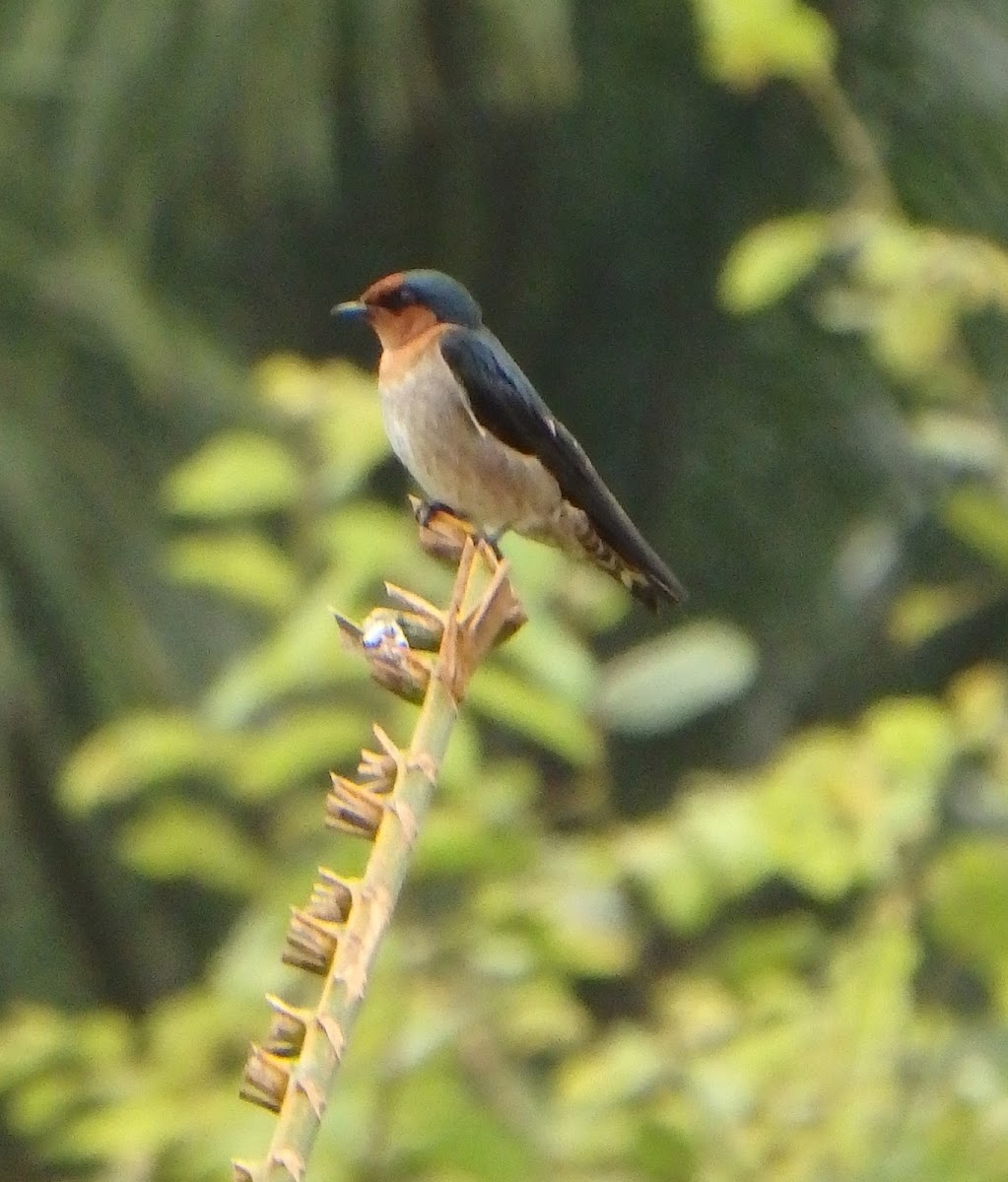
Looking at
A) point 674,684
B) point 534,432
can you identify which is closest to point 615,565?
A: point 534,432

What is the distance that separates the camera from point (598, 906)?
1.50 metres

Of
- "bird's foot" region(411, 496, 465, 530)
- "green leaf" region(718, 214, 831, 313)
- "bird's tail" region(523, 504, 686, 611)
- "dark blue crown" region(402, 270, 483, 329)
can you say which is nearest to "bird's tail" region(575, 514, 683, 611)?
"bird's tail" region(523, 504, 686, 611)

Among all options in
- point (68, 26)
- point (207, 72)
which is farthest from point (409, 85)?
point (68, 26)

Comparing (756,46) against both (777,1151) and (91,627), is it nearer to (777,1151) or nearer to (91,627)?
(777,1151)

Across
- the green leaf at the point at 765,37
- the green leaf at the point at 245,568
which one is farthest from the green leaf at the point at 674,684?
the green leaf at the point at 765,37

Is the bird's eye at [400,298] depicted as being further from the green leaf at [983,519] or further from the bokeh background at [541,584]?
the green leaf at [983,519]

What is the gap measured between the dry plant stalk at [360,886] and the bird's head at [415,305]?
30.5 inches

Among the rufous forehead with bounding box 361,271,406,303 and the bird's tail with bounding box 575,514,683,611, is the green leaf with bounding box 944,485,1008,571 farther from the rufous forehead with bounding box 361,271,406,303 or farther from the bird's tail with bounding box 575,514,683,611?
the rufous forehead with bounding box 361,271,406,303

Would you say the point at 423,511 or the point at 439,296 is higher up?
the point at 439,296

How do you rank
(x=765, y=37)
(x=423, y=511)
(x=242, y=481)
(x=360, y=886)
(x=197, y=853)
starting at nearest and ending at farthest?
(x=360, y=886)
(x=423, y=511)
(x=765, y=37)
(x=242, y=481)
(x=197, y=853)

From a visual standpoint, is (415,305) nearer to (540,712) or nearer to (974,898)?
(540,712)

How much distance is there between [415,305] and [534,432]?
16cm

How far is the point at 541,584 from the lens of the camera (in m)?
1.41

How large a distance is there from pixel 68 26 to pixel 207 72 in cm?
13
